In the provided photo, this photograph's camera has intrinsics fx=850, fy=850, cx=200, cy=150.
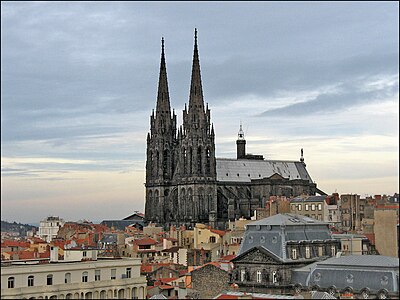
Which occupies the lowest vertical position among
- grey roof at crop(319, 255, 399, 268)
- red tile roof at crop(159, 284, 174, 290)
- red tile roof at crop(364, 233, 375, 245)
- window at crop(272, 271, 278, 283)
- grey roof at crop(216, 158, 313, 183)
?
red tile roof at crop(159, 284, 174, 290)

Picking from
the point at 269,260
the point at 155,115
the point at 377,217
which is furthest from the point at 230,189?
the point at 269,260

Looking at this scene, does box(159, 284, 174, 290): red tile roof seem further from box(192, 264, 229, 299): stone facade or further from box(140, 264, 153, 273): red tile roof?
box(140, 264, 153, 273): red tile roof

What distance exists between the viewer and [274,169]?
19900 centimetres

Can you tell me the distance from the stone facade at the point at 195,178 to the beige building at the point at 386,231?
7739 centimetres

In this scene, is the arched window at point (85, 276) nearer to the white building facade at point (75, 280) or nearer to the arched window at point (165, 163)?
the white building facade at point (75, 280)

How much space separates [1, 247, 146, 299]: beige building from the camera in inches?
2778

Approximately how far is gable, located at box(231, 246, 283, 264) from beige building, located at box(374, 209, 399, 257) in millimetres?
16540

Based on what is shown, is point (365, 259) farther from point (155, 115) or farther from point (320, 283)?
point (155, 115)

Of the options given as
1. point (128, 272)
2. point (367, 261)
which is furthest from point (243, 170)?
point (367, 261)

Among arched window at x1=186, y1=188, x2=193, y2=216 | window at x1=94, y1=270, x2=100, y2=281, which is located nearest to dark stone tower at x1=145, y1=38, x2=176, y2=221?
arched window at x1=186, y1=188, x2=193, y2=216

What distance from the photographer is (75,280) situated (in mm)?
75250

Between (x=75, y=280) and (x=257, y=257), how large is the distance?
21109 mm

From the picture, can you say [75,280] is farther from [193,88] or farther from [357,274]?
[193,88]

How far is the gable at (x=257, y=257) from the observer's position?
86.5m
